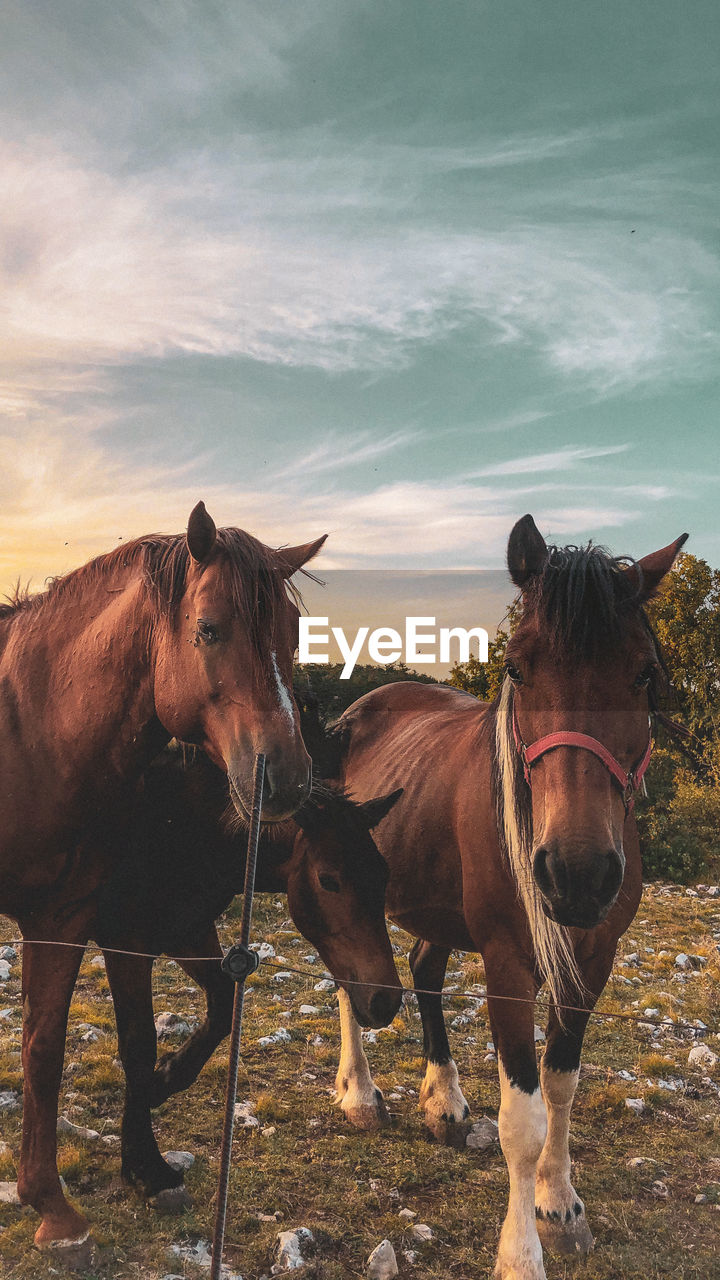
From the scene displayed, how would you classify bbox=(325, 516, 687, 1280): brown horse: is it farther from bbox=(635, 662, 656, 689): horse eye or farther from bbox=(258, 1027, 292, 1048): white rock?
bbox=(258, 1027, 292, 1048): white rock

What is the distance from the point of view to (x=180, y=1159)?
13.5ft

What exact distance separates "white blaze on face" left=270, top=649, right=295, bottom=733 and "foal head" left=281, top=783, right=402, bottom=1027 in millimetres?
971

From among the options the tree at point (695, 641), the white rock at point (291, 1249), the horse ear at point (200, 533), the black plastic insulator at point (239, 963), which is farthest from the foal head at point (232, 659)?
the tree at point (695, 641)

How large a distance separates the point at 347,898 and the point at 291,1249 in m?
1.45

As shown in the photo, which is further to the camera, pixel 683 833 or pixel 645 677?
pixel 683 833

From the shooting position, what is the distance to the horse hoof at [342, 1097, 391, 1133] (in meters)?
4.71

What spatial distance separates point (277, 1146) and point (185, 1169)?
54 centimetres

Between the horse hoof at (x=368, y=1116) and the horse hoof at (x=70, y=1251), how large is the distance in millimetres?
1789

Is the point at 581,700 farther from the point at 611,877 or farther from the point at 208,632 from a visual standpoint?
the point at 208,632

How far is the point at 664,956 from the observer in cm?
789

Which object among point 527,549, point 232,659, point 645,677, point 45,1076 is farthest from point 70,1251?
point 527,549

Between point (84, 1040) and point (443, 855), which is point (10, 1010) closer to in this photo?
point (84, 1040)

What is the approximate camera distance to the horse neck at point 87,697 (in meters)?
3.31

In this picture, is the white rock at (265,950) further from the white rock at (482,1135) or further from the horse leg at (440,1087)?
the white rock at (482,1135)
